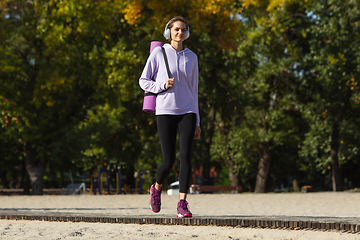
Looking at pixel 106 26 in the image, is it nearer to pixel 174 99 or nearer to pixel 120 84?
pixel 120 84

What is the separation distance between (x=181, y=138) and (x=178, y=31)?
4.31ft

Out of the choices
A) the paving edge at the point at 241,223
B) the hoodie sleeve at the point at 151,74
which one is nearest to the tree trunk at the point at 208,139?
the paving edge at the point at 241,223

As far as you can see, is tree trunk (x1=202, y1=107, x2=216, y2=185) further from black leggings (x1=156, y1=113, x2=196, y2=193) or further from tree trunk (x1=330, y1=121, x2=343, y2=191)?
black leggings (x1=156, y1=113, x2=196, y2=193)

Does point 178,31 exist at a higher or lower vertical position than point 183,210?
higher

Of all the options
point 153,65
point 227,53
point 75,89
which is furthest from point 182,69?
point 227,53

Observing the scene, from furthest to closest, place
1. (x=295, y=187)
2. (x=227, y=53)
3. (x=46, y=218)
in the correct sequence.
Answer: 1. (x=295, y=187)
2. (x=227, y=53)
3. (x=46, y=218)

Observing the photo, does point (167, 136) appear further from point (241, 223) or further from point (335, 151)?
point (335, 151)

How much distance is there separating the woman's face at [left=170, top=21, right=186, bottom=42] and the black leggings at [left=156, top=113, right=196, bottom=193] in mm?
956

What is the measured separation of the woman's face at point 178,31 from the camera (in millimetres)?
6473

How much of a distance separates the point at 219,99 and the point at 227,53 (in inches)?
104

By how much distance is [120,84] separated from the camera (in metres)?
22.2

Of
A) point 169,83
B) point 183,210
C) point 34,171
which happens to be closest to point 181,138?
point 169,83

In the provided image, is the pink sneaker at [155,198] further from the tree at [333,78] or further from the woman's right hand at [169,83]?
the tree at [333,78]

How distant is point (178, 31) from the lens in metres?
6.49
